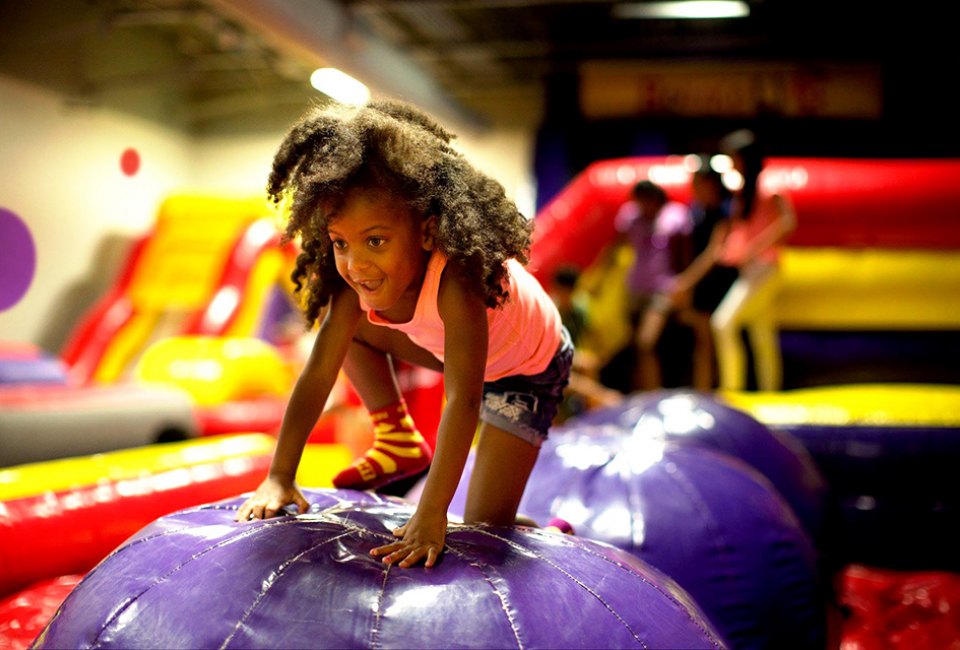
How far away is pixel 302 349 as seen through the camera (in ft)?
20.4

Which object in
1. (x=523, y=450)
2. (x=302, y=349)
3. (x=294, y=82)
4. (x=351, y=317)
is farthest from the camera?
(x=294, y=82)

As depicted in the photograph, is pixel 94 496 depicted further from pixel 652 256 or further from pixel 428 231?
pixel 652 256

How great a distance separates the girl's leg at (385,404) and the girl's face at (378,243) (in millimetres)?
328

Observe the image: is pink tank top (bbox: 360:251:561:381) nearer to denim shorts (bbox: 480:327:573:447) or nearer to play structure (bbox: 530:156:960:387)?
denim shorts (bbox: 480:327:573:447)

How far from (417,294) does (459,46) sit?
7.16 meters

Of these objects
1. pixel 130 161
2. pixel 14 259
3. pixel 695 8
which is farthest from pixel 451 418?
pixel 695 8

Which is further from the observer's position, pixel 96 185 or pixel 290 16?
pixel 290 16

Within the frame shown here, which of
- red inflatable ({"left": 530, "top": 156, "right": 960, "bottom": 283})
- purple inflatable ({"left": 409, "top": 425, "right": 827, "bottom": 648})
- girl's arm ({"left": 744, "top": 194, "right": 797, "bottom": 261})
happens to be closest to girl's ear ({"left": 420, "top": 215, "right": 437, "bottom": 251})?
purple inflatable ({"left": 409, "top": 425, "right": 827, "bottom": 648})

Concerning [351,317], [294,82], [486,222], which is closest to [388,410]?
[351,317]

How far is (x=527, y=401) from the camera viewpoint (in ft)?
6.23

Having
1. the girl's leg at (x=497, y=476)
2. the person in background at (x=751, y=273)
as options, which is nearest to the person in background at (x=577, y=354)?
the person in background at (x=751, y=273)

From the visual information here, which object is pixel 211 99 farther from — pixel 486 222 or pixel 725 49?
pixel 486 222

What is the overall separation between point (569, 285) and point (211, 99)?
3.35m

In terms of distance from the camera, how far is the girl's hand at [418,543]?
1.34 m
